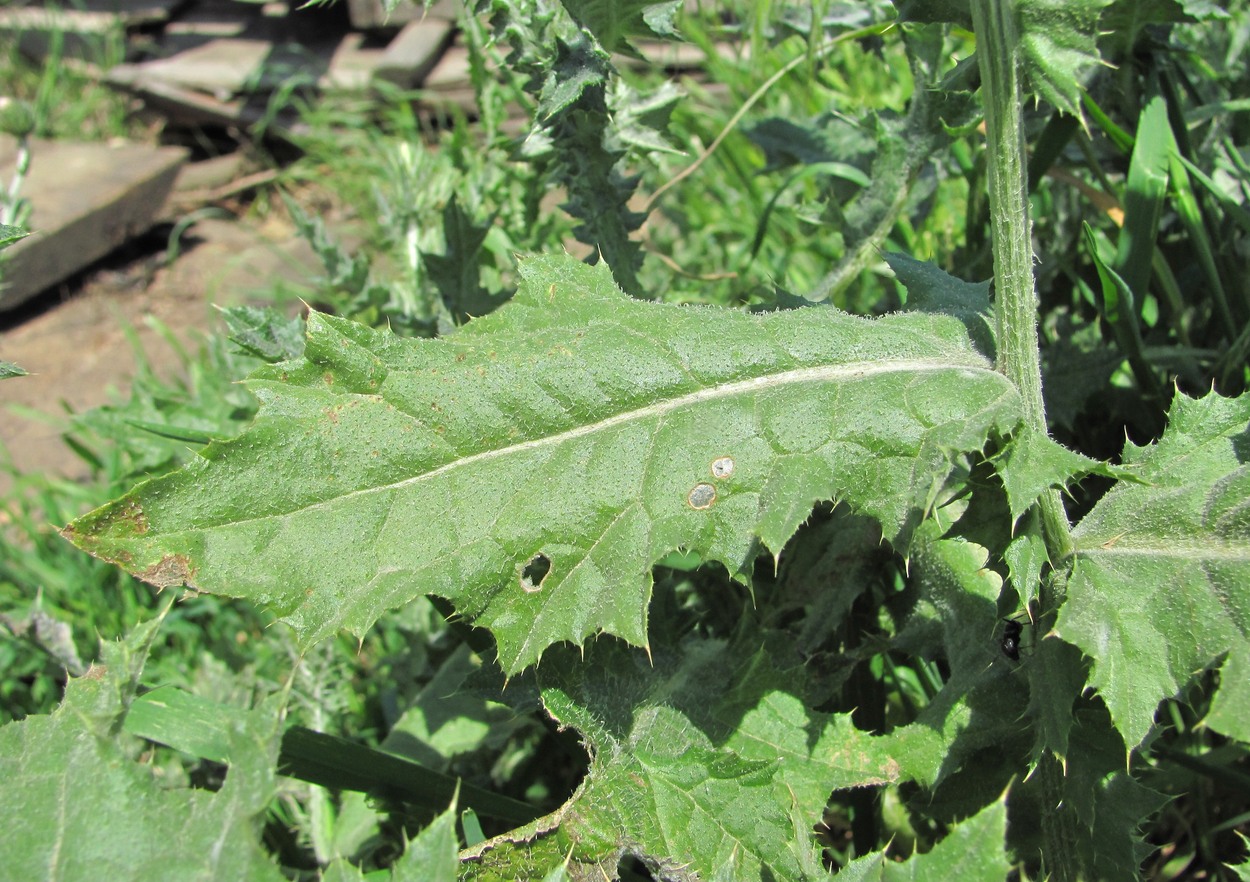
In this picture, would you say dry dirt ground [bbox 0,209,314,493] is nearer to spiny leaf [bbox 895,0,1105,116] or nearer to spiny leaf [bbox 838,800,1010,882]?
spiny leaf [bbox 895,0,1105,116]

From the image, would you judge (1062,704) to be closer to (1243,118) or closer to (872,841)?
(872,841)

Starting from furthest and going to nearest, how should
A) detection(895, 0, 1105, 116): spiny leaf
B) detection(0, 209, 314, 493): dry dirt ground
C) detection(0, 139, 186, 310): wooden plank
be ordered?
1. detection(0, 139, 186, 310): wooden plank
2. detection(0, 209, 314, 493): dry dirt ground
3. detection(895, 0, 1105, 116): spiny leaf

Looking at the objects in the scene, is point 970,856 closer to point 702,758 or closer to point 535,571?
point 702,758

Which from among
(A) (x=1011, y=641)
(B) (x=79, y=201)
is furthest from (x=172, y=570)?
(B) (x=79, y=201)

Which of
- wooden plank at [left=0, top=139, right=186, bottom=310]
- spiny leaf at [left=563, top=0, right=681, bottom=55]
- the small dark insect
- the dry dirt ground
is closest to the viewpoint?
the small dark insect

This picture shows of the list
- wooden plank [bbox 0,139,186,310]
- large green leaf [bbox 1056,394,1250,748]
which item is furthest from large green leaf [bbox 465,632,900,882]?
wooden plank [bbox 0,139,186,310]

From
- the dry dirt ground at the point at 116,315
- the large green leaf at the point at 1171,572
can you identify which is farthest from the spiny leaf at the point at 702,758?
the dry dirt ground at the point at 116,315
